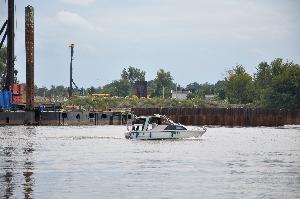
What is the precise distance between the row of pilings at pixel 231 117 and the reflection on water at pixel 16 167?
62.0 metres

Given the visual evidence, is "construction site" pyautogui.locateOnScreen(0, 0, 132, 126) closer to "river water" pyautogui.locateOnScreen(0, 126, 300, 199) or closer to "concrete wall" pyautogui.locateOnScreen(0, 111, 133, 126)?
"concrete wall" pyautogui.locateOnScreen(0, 111, 133, 126)

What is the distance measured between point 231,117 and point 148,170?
327ft

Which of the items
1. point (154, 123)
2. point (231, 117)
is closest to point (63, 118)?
point (231, 117)

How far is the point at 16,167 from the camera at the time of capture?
53094mm

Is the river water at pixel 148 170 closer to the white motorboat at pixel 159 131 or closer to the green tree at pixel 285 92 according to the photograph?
the white motorboat at pixel 159 131

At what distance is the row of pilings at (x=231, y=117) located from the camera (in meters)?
145

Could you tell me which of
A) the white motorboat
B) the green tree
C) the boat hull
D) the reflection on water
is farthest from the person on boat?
the green tree

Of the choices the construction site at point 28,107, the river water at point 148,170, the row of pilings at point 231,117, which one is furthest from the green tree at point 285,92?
the river water at point 148,170

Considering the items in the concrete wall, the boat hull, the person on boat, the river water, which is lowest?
the river water

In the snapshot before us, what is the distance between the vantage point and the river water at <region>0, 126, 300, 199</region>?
39531 mm

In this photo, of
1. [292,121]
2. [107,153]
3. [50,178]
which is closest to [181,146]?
[107,153]

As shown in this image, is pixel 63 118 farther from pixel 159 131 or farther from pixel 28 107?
pixel 159 131

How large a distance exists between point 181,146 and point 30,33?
6167 centimetres

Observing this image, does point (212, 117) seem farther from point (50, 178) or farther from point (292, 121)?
point (50, 178)
